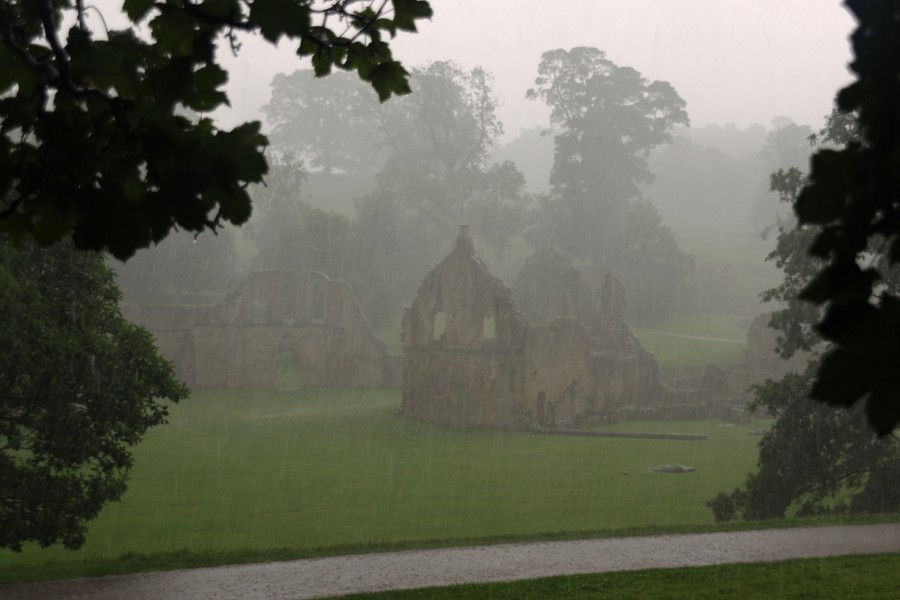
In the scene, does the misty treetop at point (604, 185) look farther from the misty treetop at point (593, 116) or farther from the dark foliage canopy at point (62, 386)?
the dark foliage canopy at point (62, 386)

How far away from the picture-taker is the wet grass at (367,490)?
1459 cm

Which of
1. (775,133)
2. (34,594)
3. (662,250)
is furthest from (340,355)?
(775,133)

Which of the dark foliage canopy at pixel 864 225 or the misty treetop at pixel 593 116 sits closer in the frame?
the dark foliage canopy at pixel 864 225

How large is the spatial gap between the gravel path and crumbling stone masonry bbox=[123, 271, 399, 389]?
104 ft

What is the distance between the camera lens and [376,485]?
69.1 ft

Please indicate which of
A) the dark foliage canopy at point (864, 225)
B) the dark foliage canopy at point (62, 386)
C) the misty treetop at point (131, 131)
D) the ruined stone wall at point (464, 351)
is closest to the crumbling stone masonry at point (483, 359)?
the ruined stone wall at point (464, 351)

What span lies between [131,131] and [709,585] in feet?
28.5

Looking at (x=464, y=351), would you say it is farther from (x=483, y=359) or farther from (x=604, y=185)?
(x=604, y=185)

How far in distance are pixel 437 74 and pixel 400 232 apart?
39.8ft

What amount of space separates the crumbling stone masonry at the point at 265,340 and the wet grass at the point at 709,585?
111 ft

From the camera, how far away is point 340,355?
44.6m

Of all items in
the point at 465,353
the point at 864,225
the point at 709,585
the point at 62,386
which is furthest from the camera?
the point at 465,353

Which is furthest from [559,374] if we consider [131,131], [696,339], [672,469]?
[131,131]

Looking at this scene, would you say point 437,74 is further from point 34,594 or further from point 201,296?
point 34,594
